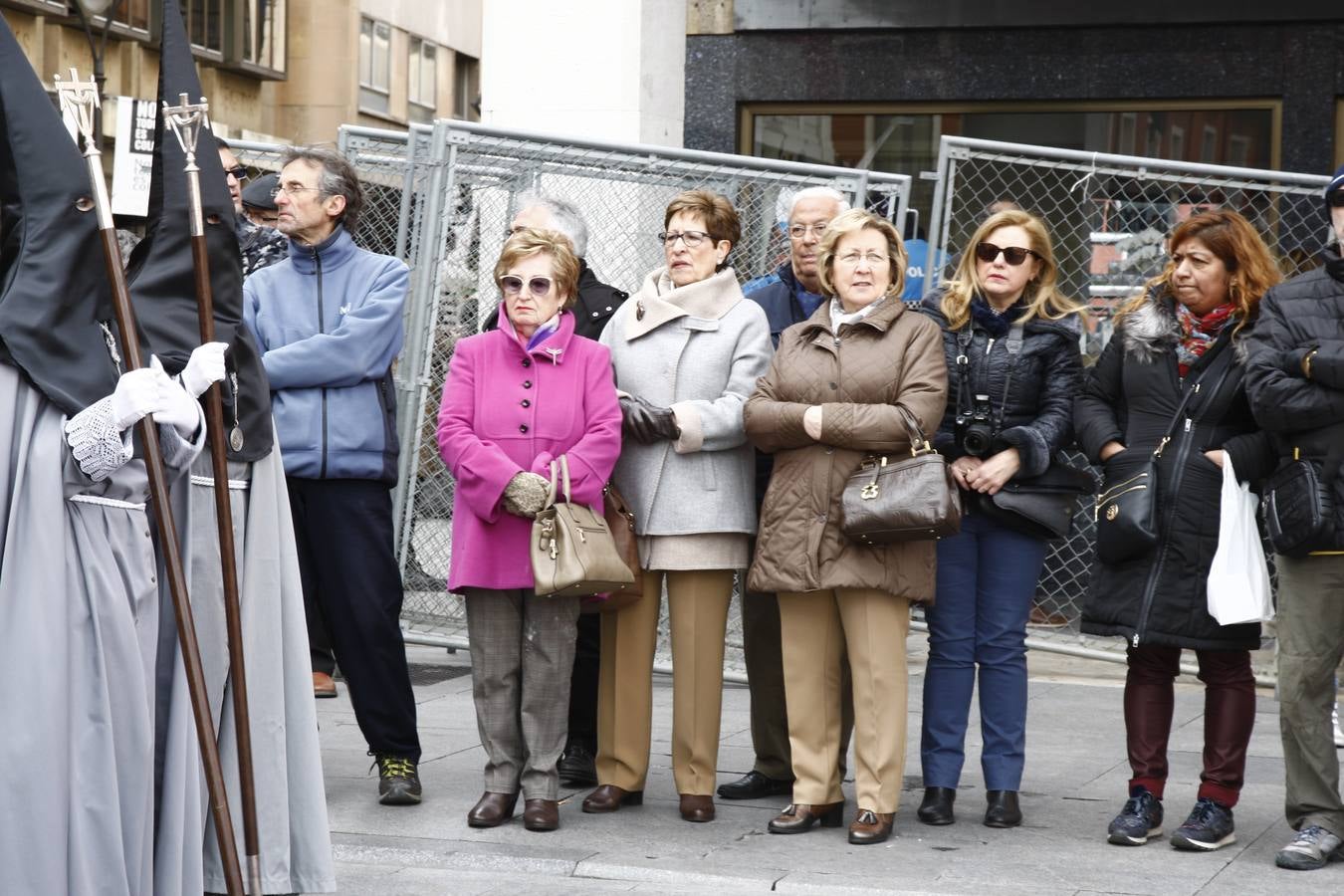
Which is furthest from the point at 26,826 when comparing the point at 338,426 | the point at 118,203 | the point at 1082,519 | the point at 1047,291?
the point at 118,203

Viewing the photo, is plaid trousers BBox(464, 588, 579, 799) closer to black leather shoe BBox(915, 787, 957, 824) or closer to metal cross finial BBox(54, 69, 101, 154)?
black leather shoe BBox(915, 787, 957, 824)

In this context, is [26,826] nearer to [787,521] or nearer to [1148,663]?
[787,521]

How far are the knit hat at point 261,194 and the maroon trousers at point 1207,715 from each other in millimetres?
4240

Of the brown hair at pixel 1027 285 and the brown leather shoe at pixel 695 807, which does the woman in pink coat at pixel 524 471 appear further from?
the brown hair at pixel 1027 285

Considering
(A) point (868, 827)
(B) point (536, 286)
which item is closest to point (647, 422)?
(B) point (536, 286)

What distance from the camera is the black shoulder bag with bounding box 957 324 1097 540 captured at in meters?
6.04

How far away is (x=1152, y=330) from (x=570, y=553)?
6.34ft

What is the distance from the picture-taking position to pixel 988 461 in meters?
6.08

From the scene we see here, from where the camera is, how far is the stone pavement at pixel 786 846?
18.0 feet

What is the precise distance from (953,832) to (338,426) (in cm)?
236

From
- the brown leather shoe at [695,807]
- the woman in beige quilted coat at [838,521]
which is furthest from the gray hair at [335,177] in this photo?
the brown leather shoe at [695,807]

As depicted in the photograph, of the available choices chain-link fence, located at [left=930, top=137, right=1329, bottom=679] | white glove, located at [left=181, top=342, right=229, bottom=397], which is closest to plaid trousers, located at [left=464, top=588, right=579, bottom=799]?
white glove, located at [left=181, top=342, right=229, bottom=397]

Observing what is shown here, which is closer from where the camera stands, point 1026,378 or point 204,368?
point 204,368

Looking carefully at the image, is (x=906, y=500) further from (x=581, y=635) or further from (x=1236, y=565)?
(x=581, y=635)
